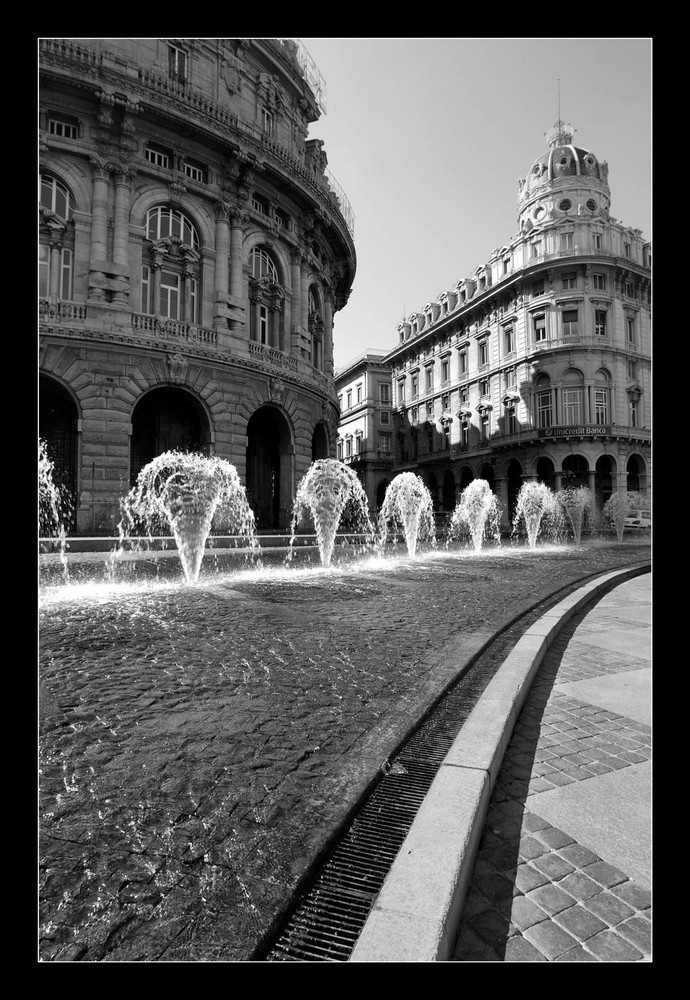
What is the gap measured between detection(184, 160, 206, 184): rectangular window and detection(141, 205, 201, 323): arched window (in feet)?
5.29

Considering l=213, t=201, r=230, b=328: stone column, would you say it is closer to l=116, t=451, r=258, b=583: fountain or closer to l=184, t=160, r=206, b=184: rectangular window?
l=184, t=160, r=206, b=184: rectangular window

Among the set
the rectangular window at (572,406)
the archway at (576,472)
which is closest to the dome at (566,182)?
the rectangular window at (572,406)

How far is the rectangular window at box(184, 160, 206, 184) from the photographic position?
2092 cm

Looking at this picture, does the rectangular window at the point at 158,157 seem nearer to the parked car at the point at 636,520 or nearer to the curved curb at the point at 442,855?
the curved curb at the point at 442,855

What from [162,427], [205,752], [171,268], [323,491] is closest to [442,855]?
[205,752]

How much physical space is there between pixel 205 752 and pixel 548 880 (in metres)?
1.69

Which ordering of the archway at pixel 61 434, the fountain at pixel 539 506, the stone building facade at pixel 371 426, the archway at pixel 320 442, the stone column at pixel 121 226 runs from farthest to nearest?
the stone building facade at pixel 371 426
the fountain at pixel 539 506
the archway at pixel 320 442
the stone column at pixel 121 226
the archway at pixel 61 434

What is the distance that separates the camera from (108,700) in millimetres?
3500

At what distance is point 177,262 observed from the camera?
20719mm

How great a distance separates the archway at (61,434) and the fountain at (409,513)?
38.7 feet

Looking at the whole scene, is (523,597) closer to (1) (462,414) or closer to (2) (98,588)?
(2) (98,588)

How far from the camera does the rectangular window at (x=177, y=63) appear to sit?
65.9 ft

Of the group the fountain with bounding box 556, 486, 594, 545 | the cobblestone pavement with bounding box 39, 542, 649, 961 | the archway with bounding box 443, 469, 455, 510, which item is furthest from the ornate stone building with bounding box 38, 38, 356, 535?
the archway with bounding box 443, 469, 455, 510

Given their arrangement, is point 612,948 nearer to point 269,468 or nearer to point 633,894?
point 633,894
